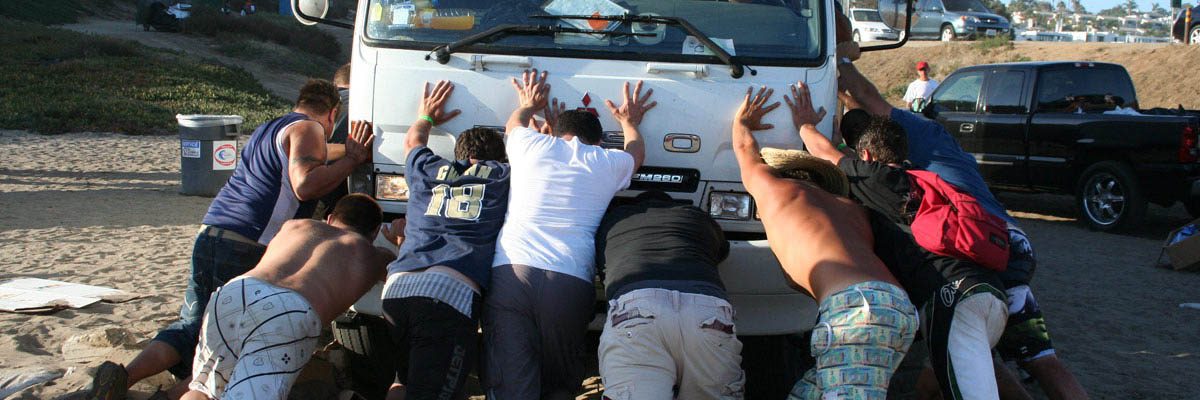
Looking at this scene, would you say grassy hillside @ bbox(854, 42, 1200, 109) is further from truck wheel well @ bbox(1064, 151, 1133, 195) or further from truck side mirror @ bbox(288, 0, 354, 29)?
truck side mirror @ bbox(288, 0, 354, 29)

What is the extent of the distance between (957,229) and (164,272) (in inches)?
212

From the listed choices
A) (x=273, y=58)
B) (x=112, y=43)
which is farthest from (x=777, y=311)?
(x=273, y=58)

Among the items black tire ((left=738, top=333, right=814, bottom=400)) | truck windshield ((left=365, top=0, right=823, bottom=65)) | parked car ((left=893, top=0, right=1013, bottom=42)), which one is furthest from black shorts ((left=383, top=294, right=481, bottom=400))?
parked car ((left=893, top=0, right=1013, bottom=42))

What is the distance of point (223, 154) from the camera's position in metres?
10.7

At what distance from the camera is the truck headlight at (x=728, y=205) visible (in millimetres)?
4891

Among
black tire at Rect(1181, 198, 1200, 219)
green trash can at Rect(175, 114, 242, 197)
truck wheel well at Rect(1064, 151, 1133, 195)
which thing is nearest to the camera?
black tire at Rect(1181, 198, 1200, 219)

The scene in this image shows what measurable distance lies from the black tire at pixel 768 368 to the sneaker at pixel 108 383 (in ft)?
9.17

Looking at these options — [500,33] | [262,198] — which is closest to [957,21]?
[500,33]

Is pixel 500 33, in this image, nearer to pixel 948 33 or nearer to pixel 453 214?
pixel 453 214

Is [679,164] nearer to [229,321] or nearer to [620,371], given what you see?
[620,371]

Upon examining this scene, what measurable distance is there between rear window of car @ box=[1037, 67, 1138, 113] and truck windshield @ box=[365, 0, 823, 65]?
7105 mm

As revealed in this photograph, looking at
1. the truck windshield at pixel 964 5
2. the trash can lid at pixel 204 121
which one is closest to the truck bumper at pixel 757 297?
the trash can lid at pixel 204 121

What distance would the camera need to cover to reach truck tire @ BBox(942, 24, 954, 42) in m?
32.2

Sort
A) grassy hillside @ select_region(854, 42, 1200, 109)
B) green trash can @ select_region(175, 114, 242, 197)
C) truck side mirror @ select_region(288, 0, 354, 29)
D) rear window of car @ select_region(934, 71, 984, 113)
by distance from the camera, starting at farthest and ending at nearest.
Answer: grassy hillside @ select_region(854, 42, 1200, 109) < rear window of car @ select_region(934, 71, 984, 113) < green trash can @ select_region(175, 114, 242, 197) < truck side mirror @ select_region(288, 0, 354, 29)
